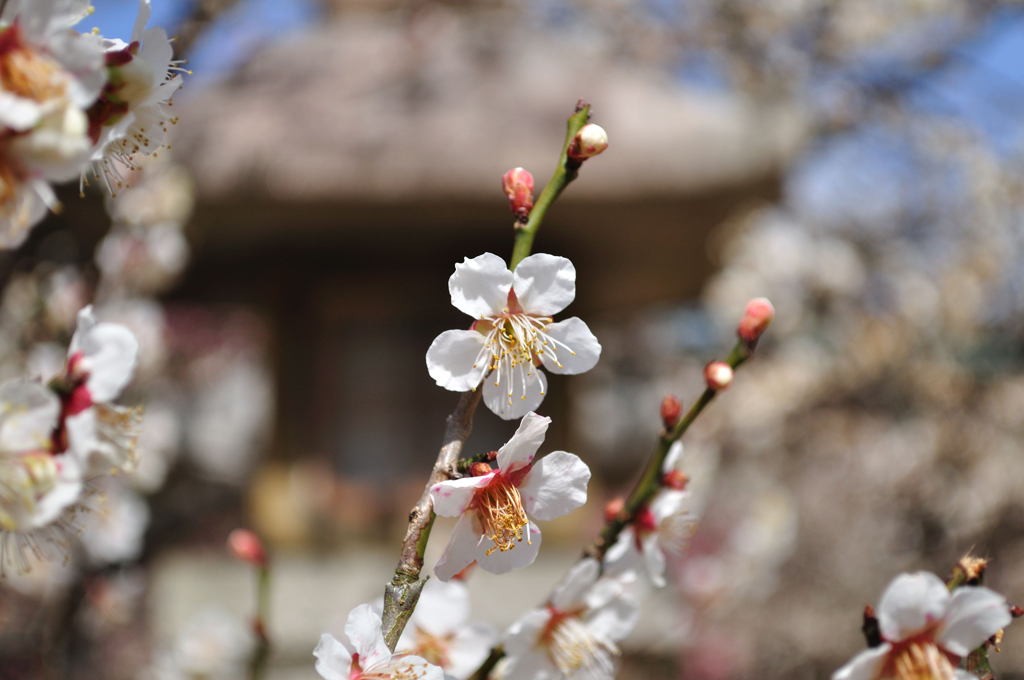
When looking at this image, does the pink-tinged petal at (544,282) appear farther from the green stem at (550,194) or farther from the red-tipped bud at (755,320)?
the red-tipped bud at (755,320)

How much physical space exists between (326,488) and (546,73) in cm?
157

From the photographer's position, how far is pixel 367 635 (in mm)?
625

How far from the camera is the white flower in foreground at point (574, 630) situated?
0.82m

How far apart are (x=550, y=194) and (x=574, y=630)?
388 millimetres

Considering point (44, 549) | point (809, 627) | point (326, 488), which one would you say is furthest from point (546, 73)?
point (44, 549)

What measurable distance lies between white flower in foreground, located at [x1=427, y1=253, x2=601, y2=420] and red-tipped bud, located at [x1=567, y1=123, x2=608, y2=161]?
81 millimetres

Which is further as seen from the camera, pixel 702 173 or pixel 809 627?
pixel 809 627

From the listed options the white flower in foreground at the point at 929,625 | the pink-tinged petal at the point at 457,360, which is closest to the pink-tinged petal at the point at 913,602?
the white flower in foreground at the point at 929,625

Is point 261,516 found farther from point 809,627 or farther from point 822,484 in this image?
point 822,484

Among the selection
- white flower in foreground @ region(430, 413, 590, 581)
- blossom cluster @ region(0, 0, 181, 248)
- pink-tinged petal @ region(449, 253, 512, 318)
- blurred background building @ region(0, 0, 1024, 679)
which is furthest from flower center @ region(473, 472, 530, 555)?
blurred background building @ region(0, 0, 1024, 679)

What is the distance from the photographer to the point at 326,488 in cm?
334

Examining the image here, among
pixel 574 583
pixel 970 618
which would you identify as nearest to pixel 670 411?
pixel 574 583

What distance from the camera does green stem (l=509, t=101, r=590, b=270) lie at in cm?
70

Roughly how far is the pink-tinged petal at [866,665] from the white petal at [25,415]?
524 millimetres
